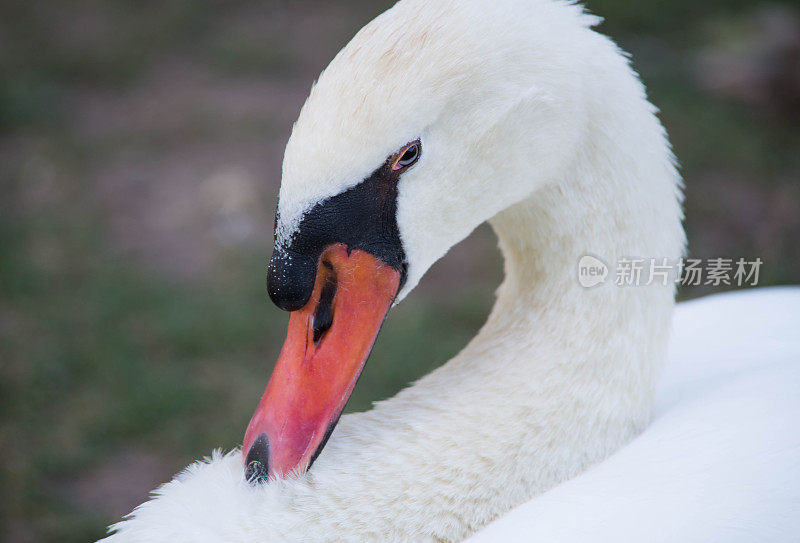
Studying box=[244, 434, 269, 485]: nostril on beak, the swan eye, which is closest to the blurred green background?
box=[244, 434, 269, 485]: nostril on beak

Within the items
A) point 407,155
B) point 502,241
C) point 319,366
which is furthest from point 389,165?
point 502,241

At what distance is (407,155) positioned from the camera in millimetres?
1417

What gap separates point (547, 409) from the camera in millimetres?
1697

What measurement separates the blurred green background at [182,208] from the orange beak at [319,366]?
5.74ft

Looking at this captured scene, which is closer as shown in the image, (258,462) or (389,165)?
(389,165)

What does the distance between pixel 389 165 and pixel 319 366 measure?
15.7 inches

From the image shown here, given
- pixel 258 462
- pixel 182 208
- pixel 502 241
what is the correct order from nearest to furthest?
pixel 258 462 → pixel 502 241 → pixel 182 208

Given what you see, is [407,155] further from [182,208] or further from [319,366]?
[182,208]

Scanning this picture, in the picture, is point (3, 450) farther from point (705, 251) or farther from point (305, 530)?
point (705, 251)

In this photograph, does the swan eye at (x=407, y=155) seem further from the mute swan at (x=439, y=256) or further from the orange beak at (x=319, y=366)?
the orange beak at (x=319, y=366)

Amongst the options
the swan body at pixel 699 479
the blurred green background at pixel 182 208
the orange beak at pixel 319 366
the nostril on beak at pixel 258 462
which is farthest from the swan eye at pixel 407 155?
the blurred green background at pixel 182 208

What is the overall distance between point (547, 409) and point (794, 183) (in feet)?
10.6

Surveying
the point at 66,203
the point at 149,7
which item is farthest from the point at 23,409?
the point at 149,7

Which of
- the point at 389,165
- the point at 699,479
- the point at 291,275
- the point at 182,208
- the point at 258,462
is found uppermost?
the point at 182,208
